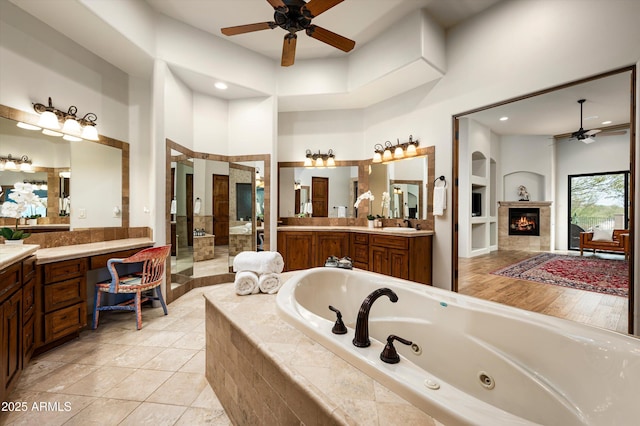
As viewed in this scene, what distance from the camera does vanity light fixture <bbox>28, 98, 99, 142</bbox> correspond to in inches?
101

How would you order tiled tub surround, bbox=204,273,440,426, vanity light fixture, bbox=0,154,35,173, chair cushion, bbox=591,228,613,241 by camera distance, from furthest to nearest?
chair cushion, bbox=591,228,613,241
vanity light fixture, bbox=0,154,35,173
tiled tub surround, bbox=204,273,440,426

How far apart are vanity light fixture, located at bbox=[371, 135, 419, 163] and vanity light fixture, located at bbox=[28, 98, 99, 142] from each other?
372 cm

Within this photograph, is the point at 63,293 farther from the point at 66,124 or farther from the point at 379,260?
the point at 379,260

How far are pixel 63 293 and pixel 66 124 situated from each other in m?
1.65

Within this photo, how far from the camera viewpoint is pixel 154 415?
5.18 ft

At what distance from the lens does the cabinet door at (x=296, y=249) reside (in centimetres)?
439

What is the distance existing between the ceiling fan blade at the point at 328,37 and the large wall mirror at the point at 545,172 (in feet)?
11.2

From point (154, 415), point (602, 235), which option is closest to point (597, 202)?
point (602, 235)

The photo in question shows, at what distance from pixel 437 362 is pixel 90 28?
4.07m

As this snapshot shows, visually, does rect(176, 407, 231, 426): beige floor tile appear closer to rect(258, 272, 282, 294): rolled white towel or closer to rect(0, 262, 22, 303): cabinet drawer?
rect(258, 272, 282, 294): rolled white towel

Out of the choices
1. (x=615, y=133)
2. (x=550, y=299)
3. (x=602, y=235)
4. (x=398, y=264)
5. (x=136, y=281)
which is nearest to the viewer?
(x=136, y=281)

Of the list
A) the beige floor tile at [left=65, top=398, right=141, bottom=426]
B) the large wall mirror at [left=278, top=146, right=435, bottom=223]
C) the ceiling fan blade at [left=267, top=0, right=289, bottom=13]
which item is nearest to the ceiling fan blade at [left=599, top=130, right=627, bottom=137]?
the large wall mirror at [left=278, top=146, right=435, bottom=223]

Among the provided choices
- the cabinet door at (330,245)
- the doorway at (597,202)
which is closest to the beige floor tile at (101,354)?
the cabinet door at (330,245)

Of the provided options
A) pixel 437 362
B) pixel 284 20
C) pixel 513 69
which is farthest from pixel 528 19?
pixel 437 362
